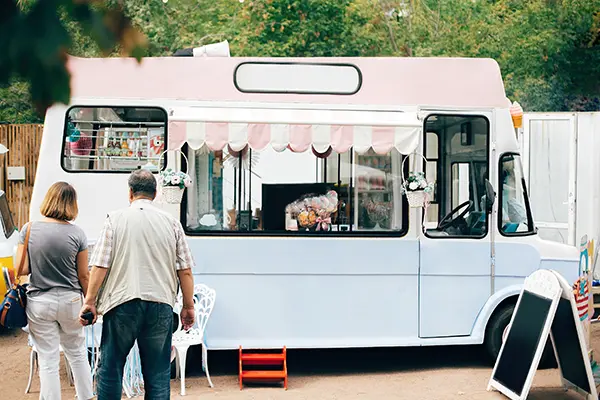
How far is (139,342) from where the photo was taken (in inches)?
214

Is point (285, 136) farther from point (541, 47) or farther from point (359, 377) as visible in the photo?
point (541, 47)

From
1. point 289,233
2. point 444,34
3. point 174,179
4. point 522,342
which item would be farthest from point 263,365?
point 444,34

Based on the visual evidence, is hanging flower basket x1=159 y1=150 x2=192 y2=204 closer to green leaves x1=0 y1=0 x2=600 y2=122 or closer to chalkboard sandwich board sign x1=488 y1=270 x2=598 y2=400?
chalkboard sandwich board sign x1=488 y1=270 x2=598 y2=400

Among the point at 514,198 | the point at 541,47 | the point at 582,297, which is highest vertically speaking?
the point at 541,47

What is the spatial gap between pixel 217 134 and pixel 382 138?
146 cm

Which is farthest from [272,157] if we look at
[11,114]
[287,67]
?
[11,114]

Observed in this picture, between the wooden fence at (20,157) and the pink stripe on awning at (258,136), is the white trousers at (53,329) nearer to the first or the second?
the pink stripe on awning at (258,136)

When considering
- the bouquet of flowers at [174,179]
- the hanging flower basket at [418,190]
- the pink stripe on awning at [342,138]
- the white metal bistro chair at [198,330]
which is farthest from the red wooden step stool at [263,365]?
the pink stripe on awning at [342,138]

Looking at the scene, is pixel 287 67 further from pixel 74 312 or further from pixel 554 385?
pixel 554 385

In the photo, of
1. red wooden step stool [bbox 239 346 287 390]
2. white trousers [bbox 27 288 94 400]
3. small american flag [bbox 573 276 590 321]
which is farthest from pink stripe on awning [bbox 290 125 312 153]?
small american flag [bbox 573 276 590 321]

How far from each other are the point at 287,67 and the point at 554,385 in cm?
377

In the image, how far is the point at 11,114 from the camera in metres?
16.4

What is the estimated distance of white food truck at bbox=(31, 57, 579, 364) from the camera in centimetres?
777

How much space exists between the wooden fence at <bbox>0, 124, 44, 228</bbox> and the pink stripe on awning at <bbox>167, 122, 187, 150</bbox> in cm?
865
